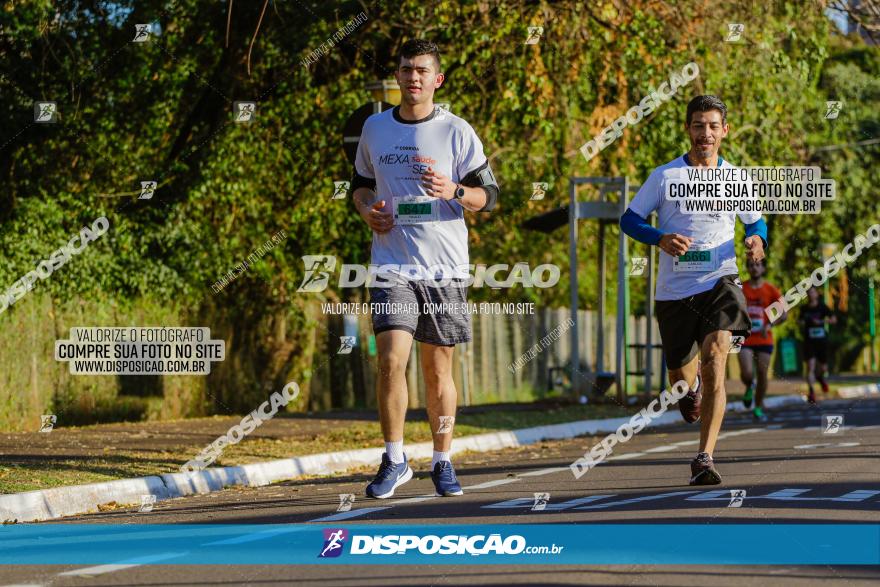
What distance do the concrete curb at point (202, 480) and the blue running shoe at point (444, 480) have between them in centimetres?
256

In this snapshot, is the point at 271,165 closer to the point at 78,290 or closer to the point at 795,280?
the point at 78,290

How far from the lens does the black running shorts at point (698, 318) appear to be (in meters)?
9.54

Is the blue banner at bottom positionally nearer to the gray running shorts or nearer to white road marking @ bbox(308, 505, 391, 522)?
white road marking @ bbox(308, 505, 391, 522)

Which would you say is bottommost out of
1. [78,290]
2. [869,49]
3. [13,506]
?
[13,506]

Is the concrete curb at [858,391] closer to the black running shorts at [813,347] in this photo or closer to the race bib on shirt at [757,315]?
the black running shorts at [813,347]

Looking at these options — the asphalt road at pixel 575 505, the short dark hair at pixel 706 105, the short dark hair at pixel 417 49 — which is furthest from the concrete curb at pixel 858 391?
the short dark hair at pixel 417 49

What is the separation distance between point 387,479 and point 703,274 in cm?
243

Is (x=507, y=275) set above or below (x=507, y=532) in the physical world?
above

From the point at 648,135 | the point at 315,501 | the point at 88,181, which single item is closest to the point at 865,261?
the point at 648,135

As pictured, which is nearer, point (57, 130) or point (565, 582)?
point (565, 582)

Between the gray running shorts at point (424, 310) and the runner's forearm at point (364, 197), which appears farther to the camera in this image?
the runner's forearm at point (364, 197)

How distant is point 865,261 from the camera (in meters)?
43.3

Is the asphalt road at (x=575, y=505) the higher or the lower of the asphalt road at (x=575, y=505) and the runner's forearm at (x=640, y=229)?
the lower

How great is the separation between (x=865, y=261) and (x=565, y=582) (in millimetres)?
39423
